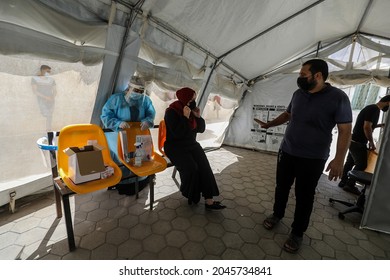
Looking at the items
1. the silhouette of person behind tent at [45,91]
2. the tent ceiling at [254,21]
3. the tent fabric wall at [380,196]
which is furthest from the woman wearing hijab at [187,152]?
the tent fabric wall at [380,196]

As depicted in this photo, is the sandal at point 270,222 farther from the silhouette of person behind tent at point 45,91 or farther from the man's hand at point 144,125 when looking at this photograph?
the silhouette of person behind tent at point 45,91

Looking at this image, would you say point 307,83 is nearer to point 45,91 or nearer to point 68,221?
point 68,221

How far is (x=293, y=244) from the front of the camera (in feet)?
5.84

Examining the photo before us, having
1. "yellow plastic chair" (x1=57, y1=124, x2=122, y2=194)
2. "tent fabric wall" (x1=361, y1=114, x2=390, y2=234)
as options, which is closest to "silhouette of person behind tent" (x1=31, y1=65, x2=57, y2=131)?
"yellow plastic chair" (x1=57, y1=124, x2=122, y2=194)

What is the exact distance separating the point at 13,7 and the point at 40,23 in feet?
0.60

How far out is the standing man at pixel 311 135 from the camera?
1513 millimetres

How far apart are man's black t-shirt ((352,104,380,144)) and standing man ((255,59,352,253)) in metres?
1.92

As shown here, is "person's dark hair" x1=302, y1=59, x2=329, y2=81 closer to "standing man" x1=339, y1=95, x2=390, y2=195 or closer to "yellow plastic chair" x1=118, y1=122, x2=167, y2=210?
"yellow plastic chair" x1=118, y1=122, x2=167, y2=210

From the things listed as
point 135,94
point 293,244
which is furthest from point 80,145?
point 293,244

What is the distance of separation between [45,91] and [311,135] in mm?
2713

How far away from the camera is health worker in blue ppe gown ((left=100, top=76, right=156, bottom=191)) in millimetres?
2211
